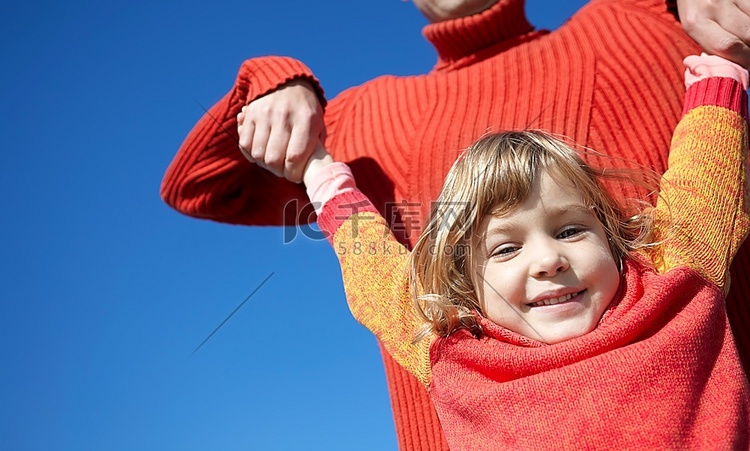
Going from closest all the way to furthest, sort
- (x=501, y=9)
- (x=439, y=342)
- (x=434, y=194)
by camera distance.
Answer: (x=439, y=342) → (x=434, y=194) → (x=501, y=9)

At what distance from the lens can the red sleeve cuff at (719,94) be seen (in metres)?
1.11

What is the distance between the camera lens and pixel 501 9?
4.42 ft

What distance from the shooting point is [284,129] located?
1.24 m

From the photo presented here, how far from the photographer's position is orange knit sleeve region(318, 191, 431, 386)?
105cm

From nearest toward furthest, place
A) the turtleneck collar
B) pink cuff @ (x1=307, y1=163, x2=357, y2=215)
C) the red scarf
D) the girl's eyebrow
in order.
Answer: the red scarf
the girl's eyebrow
pink cuff @ (x1=307, y1=163, x2=357, y2=215)
the turtleneck collar

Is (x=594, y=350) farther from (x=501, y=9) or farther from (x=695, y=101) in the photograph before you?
(x=501, y=9)

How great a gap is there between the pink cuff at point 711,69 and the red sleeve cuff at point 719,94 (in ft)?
0.04

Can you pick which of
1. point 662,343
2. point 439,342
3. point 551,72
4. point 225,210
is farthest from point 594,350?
point 225,210

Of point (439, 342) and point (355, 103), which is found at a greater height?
point (355, 103)

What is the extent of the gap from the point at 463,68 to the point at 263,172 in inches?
15.6

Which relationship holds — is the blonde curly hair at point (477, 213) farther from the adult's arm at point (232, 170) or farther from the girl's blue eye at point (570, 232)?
the adult's arm at point (232, 170)

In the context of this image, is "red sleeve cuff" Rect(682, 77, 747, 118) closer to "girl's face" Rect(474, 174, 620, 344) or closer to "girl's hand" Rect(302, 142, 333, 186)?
"girl's face" Rect(474, 174, 620, 344)

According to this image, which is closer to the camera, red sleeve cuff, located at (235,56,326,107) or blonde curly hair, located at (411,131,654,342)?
blonde curly hair, located at (411,131,654,342)

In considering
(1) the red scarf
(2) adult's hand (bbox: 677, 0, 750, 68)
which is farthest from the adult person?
(1) the red scarf
